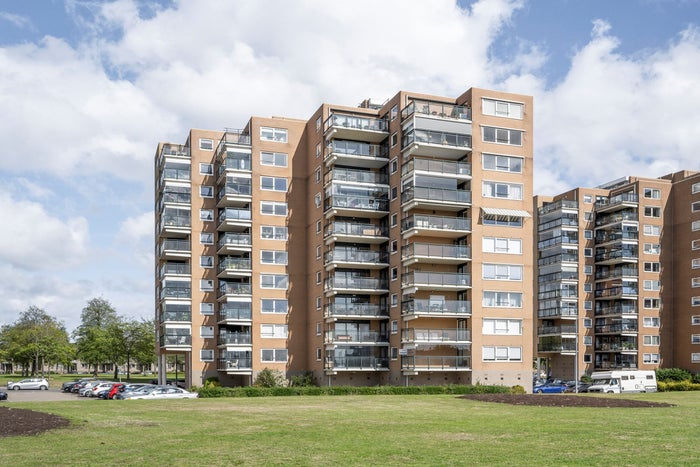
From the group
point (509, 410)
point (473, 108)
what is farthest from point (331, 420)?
point (473, 108)

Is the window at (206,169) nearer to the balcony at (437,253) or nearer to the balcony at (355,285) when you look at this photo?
the balcony at (355,285)

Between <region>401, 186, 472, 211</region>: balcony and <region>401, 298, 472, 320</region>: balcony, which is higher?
<region>401, 186, 472, 211</region>: balcony

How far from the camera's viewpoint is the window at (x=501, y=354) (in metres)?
63.9

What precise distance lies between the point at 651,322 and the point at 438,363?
52.7 meters

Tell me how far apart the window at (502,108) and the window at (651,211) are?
4522 centimetres

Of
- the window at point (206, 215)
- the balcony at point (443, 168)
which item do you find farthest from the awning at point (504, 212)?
the window at point (206, 215)

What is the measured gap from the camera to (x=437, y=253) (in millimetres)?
64000

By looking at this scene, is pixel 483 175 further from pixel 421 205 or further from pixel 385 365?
pixel 385 365

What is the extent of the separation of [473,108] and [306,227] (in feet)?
69.4

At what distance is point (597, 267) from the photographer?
106 m

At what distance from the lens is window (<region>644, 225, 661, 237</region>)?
103 meters

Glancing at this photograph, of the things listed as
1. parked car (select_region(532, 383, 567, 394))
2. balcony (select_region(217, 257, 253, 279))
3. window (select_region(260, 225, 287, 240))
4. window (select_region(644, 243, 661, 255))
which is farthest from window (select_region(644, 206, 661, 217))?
balcony (select_region(217, 257, 253, 279))

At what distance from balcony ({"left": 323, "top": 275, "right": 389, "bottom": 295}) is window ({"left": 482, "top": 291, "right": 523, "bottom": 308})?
9648 mm

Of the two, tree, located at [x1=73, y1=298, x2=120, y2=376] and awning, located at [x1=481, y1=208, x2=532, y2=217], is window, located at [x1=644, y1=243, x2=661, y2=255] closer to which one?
awning, located at [x1=481, y1=208, x2=532, y2=217]
